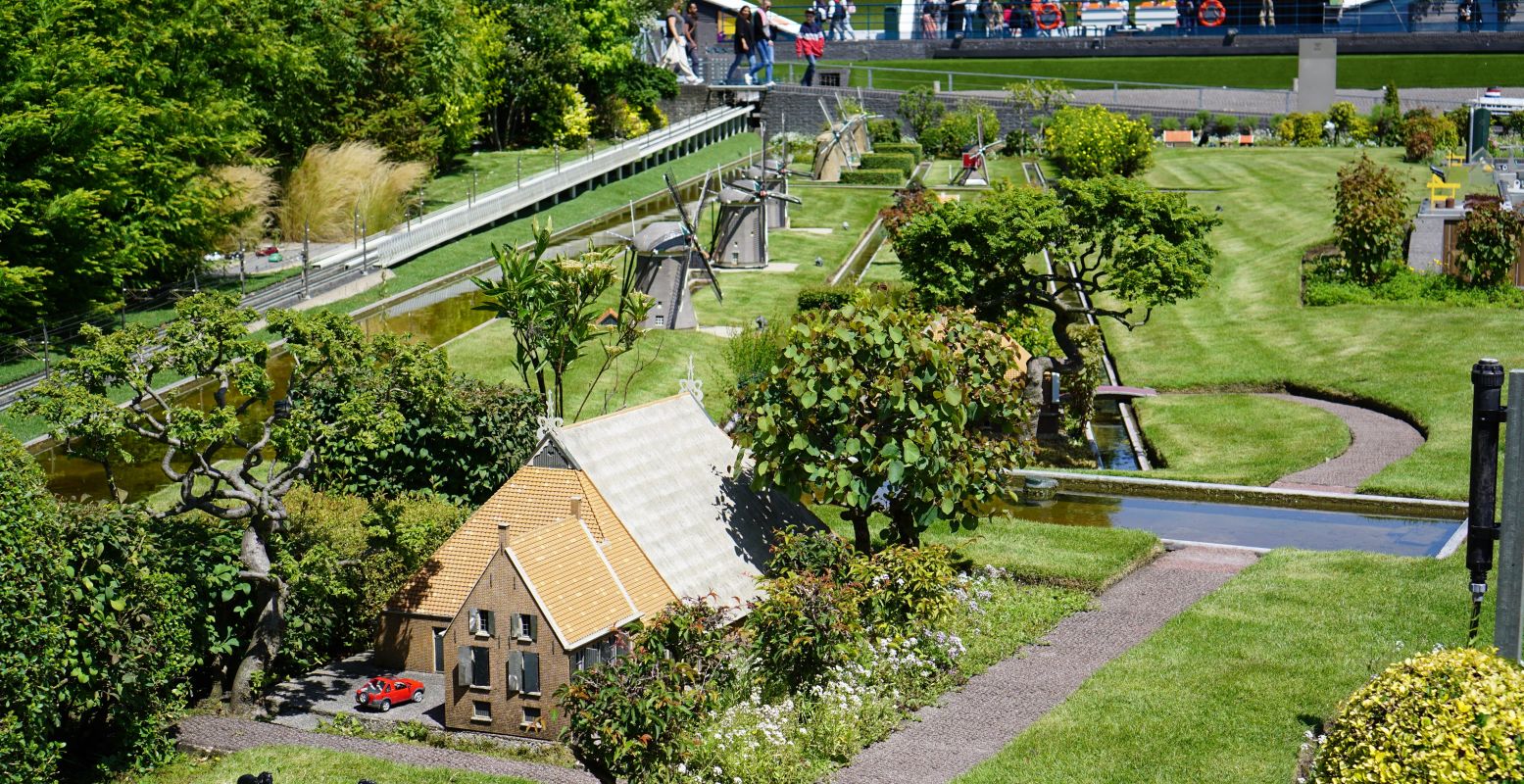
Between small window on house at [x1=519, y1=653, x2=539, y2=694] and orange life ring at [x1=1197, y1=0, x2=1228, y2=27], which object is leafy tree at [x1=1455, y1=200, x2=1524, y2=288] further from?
orange life ring at [x1=1197, y1=0, x2=1228, y2=27]

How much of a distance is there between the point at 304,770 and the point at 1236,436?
918 inches

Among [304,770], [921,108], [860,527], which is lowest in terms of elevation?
[304,770]

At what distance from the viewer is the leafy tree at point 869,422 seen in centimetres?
2448

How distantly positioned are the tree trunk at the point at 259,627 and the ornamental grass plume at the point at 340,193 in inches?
1232

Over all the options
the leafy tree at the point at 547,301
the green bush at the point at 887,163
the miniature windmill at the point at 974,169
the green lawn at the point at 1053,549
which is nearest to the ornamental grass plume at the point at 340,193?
the leafy tree at the point at 547,301

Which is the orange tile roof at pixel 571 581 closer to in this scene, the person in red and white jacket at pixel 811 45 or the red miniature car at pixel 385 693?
the red miniature car at pixel 385 693

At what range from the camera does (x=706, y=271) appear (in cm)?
5150

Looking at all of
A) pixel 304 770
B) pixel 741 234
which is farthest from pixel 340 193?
pixel 304 770

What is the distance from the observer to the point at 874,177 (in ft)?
243

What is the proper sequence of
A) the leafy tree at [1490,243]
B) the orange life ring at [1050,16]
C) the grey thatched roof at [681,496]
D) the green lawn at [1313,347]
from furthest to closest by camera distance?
the orange life ring at [1050,16] → the leafy tree at [1490,243] → the green lawn at [1313,347] → the grey thatched roof at [681,496]

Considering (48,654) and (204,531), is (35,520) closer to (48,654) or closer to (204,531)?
(48,654)

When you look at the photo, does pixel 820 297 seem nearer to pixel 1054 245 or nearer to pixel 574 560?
pixel 1054 245

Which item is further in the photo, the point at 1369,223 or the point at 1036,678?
the point at 1369,223

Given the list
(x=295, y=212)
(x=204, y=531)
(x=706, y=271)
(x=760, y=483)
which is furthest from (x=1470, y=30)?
(x=204, y=531)
